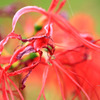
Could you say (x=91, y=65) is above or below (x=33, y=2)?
below

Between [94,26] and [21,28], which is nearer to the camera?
[21,28]

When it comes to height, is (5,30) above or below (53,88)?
above

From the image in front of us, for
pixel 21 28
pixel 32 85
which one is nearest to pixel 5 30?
pixel 21 28

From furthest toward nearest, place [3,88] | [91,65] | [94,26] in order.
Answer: [94,26] → [91,65] → [3,88]

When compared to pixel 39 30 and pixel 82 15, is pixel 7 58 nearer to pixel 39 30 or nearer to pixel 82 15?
pixel 39 30

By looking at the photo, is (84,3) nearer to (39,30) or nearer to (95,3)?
(95,3)

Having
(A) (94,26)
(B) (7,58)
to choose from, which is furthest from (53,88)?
(A) (94,26)

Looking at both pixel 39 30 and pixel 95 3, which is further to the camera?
pixel 95 3

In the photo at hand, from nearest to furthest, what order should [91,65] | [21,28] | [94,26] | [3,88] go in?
1. [3,88]
2. [91,65]
3. [21,28]
4. [94,26]

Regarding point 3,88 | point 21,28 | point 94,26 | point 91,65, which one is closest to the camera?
point 3,88
